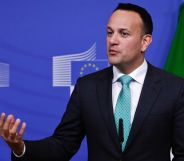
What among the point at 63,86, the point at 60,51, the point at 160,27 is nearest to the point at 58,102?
the point at 63,86

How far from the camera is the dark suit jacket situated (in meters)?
1.75

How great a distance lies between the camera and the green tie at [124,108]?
1767mm

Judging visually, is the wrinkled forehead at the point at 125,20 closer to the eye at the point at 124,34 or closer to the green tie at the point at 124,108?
the eye at the point at 124,34

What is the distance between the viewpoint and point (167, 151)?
180 centimetres

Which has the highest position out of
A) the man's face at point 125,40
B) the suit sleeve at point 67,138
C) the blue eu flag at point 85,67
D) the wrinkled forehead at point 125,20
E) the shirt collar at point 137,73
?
the wrinkled forehead at point 125,20

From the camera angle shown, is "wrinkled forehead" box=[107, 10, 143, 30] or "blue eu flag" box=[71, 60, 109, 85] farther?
"blue eu flag" box=[71, 60, 109, 85]

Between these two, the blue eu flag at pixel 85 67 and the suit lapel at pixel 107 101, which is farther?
the blue eu flag at pixel 85 67

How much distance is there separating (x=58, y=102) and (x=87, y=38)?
495 millimetres

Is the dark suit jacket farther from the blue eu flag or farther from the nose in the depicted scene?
the blue eu flag

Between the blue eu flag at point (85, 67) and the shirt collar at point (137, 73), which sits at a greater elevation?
the shirt collar at point (137, 73)

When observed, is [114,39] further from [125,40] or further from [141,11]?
[141,11]

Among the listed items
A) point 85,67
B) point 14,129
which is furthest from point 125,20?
point 85,67

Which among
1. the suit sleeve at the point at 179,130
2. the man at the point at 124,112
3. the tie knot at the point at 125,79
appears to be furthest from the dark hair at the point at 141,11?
the suit sleeve at the point at 179,130

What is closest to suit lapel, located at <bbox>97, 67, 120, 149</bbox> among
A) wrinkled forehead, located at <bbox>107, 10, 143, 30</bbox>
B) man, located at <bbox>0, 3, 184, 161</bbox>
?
man, located at <bbox>0, 3, 184, 161</bbox>
